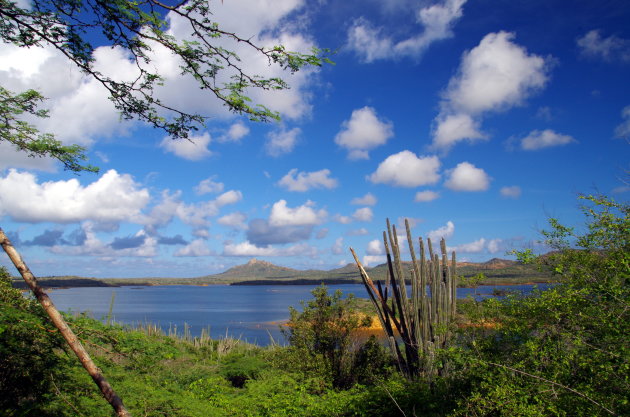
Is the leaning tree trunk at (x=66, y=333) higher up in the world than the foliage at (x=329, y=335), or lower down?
higher up

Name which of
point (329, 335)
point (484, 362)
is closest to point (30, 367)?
point (484, 362)

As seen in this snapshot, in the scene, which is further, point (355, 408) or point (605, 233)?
point (355, 408)

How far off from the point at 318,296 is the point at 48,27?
8.45 m

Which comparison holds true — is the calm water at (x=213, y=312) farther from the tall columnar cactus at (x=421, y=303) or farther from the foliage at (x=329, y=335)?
the foliage at (x=329, y=335)

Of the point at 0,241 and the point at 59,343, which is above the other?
the point at 0,241

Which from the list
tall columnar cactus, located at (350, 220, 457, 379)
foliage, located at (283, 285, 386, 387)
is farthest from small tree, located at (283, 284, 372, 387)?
tall columnar cactus, located at (350, 220, 457, 379)

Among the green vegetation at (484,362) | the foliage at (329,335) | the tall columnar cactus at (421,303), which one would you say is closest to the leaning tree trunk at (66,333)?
the green vegetation at (484,362)

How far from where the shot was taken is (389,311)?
9195 millimetres

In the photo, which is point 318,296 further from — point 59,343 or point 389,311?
point 59,343

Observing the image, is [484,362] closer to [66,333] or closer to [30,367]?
[66,333]

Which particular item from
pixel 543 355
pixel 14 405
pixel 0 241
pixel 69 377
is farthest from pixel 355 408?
pixel 0 241

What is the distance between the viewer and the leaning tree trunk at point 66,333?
319 cm

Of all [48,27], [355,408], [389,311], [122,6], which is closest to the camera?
[122,6]

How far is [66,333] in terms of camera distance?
10.8 feet
